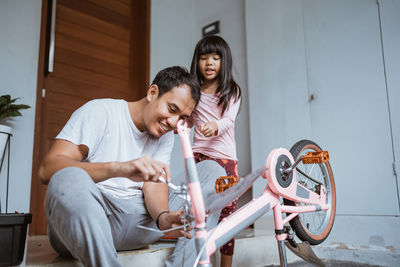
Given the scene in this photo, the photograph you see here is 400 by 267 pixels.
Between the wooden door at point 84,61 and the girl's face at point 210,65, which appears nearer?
the girl's face at point 210,65

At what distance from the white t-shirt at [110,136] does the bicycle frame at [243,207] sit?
16.7 inches

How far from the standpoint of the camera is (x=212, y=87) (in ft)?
5.17

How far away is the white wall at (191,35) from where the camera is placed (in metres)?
2.87

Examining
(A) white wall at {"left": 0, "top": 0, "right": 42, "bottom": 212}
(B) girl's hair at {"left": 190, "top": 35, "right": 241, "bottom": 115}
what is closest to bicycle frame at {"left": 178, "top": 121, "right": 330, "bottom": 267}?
(B) girl's hair at {"left": 190, "top": 35, "right": 241, "bottom": 115}

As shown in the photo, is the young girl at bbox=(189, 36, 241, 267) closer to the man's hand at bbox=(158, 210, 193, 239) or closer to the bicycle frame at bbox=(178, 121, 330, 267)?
the bicycle frame at bbox=(178, 121, 330, 267)

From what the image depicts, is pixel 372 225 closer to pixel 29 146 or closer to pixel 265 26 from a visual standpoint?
pixel 265 26

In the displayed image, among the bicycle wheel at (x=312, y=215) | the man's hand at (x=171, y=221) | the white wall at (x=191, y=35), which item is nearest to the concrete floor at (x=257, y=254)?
the man's hand at (x=171, y=221)

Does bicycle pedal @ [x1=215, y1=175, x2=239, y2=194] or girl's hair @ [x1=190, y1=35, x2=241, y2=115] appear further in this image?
girl's hair @ [x1=190, y1=35, x2=241, y2=115]

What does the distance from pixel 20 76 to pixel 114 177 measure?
1744mm

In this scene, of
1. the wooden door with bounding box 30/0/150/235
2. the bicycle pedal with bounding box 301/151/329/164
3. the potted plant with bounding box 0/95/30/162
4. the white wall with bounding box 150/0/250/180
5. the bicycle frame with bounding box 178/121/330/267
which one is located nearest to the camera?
the bicycle frame with bounding box 178/121/330/267

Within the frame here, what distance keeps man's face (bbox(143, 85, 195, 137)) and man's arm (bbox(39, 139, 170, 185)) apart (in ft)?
0.77

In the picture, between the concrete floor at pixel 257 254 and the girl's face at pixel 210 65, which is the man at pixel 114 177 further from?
the girl's face at pixel 210 65

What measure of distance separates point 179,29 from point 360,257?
2511 mm

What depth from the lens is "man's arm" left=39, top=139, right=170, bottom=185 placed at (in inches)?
27.1
